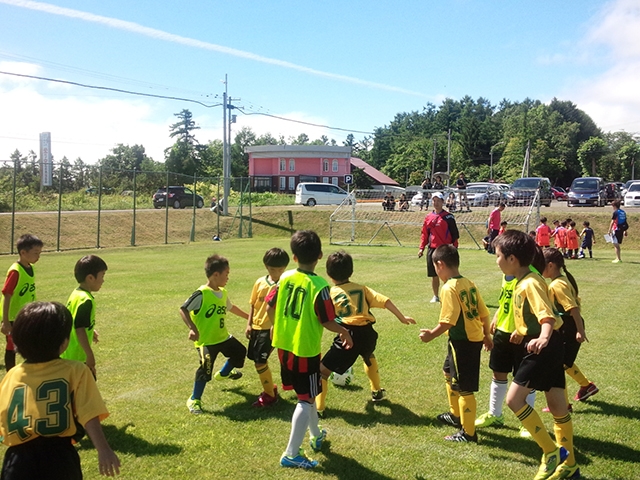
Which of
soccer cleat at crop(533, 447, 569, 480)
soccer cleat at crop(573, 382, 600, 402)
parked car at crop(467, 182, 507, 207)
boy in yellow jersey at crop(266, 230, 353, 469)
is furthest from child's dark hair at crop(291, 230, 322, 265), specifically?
parked car at crop(467, 182, 507, 207)

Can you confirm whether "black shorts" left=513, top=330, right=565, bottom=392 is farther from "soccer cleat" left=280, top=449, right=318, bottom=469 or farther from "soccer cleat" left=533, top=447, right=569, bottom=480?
"soccer cleat" left=280, top=449, right=318, bottom=469

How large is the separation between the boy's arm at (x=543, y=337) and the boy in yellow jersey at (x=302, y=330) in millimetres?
1349

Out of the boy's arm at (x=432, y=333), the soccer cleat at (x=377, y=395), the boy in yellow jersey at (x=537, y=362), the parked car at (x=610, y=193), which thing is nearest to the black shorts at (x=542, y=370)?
the boy in yellow jersey at (x=537, y=362)

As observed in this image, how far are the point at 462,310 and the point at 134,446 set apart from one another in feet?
9.54

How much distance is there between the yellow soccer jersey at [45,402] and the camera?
2709 millimetres

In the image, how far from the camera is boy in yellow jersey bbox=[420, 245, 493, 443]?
15.3 feet

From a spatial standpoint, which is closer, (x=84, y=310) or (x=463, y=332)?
(x=84, y=310)

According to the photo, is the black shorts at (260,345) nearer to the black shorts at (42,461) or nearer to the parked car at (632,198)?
the black shorts at (42,461)

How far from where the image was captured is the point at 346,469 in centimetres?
427

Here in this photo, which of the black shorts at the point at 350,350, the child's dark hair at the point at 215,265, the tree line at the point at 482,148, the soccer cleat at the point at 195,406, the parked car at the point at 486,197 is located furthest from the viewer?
the tree line at the point at 482,148

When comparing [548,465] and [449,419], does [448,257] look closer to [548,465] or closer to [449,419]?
[449,419]

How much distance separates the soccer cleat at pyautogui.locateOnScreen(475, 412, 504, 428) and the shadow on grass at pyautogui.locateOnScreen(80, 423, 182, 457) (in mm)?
2619

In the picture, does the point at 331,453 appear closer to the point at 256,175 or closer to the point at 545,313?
the point at 545,313

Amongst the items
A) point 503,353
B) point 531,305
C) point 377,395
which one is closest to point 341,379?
point 377,395
